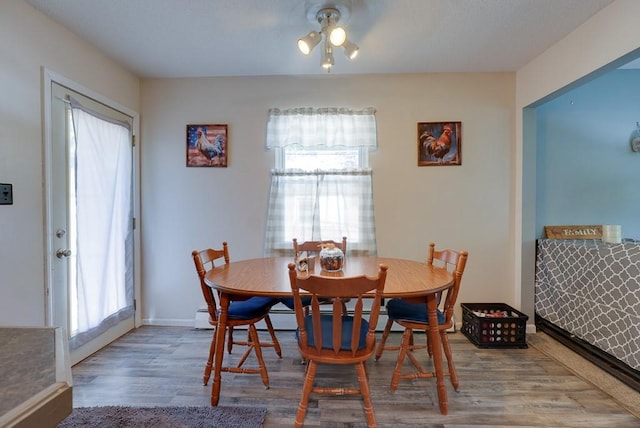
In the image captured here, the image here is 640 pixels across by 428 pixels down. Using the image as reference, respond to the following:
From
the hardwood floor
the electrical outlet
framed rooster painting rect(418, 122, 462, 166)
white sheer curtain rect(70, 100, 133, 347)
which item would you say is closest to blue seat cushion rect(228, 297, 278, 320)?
the hardwood floor

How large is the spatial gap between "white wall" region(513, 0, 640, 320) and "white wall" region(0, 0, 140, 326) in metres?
3.67

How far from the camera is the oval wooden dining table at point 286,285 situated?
1.49 metres

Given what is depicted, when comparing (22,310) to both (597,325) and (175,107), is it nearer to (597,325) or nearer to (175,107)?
(175,107)

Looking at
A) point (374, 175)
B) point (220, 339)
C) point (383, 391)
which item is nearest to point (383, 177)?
Answer: point (374, 175)

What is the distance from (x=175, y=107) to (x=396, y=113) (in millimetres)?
2163

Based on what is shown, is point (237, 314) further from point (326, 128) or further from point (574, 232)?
point (574, 232)

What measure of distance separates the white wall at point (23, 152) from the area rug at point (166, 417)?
2.36ft

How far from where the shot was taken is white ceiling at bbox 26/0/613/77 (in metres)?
1.81

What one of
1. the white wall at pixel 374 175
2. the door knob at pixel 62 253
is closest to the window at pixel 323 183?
the white wall at pixel 374 175

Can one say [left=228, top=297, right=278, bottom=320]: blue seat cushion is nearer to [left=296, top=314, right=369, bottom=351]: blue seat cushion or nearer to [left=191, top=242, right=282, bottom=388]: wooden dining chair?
[left=191, top=242, right=282, bottom=388]: wooden dining chair

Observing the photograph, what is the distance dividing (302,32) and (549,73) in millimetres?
2023

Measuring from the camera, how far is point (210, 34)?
2.10 m

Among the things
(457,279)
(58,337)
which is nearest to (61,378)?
(58,337)

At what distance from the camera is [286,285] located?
1574mm
